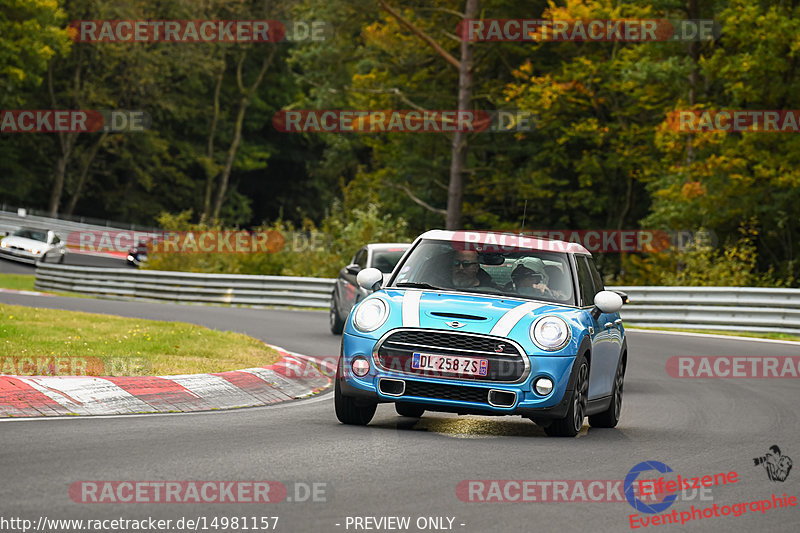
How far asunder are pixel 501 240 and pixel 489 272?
0.38 metres

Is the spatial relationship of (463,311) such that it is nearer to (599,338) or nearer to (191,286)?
(599,338)

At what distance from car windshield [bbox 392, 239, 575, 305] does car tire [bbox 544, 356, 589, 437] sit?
2.40ft

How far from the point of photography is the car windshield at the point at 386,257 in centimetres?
2100

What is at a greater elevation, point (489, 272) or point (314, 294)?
point (489, 272)

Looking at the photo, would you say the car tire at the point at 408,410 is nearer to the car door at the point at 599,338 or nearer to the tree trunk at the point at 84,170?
the car door at the point at 599,338

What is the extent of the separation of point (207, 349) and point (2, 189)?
200ft

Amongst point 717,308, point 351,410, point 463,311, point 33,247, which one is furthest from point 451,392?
point 33,247

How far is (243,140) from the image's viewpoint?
86562 mm

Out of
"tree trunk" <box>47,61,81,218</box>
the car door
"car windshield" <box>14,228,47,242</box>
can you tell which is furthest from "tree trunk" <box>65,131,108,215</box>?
the car door

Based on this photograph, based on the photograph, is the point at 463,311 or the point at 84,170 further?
the point at 84,170

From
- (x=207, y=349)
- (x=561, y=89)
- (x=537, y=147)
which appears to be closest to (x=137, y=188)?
(x=537, y=147)

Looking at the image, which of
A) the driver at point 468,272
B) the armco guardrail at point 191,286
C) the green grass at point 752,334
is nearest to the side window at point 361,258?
the green grass at point 752,334

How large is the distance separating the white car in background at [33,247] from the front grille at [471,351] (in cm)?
4107

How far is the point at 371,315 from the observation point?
964cm
